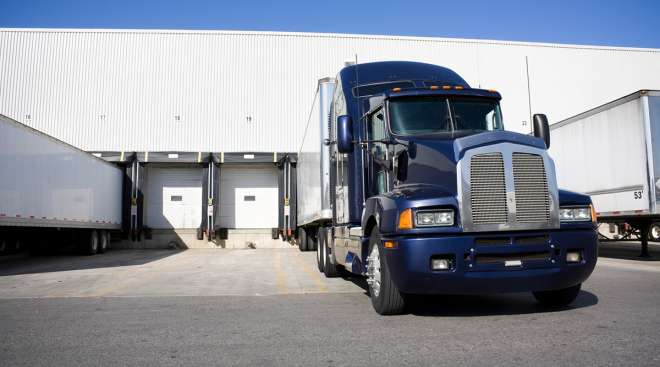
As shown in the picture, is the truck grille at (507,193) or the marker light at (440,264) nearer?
the marker light at (440,264)

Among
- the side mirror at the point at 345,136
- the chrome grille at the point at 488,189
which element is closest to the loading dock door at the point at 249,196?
the side mirror at the point at 345,136

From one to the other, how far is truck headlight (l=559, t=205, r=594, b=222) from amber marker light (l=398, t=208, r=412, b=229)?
1705 millimetres

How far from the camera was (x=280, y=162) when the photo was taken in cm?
2447

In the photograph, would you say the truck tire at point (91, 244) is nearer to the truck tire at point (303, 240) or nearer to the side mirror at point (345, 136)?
the truck tire at point (303, 240)

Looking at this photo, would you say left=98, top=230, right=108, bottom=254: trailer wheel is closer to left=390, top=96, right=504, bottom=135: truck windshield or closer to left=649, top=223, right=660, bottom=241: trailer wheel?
left=390, top=96, right=504, bottom=135: truck windshield

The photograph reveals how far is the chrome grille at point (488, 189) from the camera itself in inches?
204

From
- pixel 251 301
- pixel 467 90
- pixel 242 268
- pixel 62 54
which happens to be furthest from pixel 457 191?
pixel 62 54

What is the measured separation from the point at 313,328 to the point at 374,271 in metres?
1.18

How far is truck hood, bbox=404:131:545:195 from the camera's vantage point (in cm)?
539

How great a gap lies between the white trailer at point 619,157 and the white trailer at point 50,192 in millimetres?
14585

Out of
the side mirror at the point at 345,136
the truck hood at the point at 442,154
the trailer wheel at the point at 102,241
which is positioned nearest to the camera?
the truck hood at the point at 442,154

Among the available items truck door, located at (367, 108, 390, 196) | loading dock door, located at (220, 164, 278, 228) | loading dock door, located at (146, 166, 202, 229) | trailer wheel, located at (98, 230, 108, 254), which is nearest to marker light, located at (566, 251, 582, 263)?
truck door, located at (367, 108, 390, 196)

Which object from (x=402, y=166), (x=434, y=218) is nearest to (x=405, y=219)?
(x=434, y=218)

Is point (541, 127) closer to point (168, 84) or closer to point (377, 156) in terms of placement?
point (377, 156)
